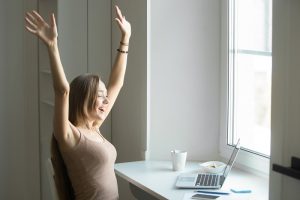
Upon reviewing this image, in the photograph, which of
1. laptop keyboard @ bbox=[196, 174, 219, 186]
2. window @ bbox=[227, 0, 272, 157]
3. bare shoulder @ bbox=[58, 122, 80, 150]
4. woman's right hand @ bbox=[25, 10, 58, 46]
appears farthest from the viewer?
window @ bbox=[227, 0, 272, 157]

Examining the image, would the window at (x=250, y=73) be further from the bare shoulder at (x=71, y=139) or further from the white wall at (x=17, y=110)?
the white wall at (x=17, y=110)

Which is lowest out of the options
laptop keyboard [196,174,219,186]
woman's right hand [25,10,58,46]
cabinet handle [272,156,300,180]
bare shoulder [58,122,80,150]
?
laptop keyboard [196,174,219,186]

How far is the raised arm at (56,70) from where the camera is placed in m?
2.08

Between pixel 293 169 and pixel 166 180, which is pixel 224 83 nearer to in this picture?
pixel 166 180

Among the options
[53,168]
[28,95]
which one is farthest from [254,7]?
[28,95]

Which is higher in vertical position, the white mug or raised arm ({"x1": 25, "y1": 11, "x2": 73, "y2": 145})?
raised arm ({"x1": 25, "y1": 11, "x2": 73, "y2": 145})

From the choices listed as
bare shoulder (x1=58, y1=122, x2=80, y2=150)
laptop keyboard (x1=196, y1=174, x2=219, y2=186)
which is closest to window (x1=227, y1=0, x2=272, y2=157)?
laptop keyboard (x1=196, y1=174, x2=219, y2=186)

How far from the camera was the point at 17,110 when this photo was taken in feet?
14.7

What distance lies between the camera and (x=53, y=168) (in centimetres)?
255

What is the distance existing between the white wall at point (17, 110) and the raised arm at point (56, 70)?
2.01 metres

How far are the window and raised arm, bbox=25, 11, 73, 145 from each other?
3.30ft

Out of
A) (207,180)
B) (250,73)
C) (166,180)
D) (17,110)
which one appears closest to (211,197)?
(207,180)

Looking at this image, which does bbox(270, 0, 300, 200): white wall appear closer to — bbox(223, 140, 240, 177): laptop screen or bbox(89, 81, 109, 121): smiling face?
bbox(223, 140, 240, 177): laptop screen

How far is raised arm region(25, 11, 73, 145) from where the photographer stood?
2084 millimetres
